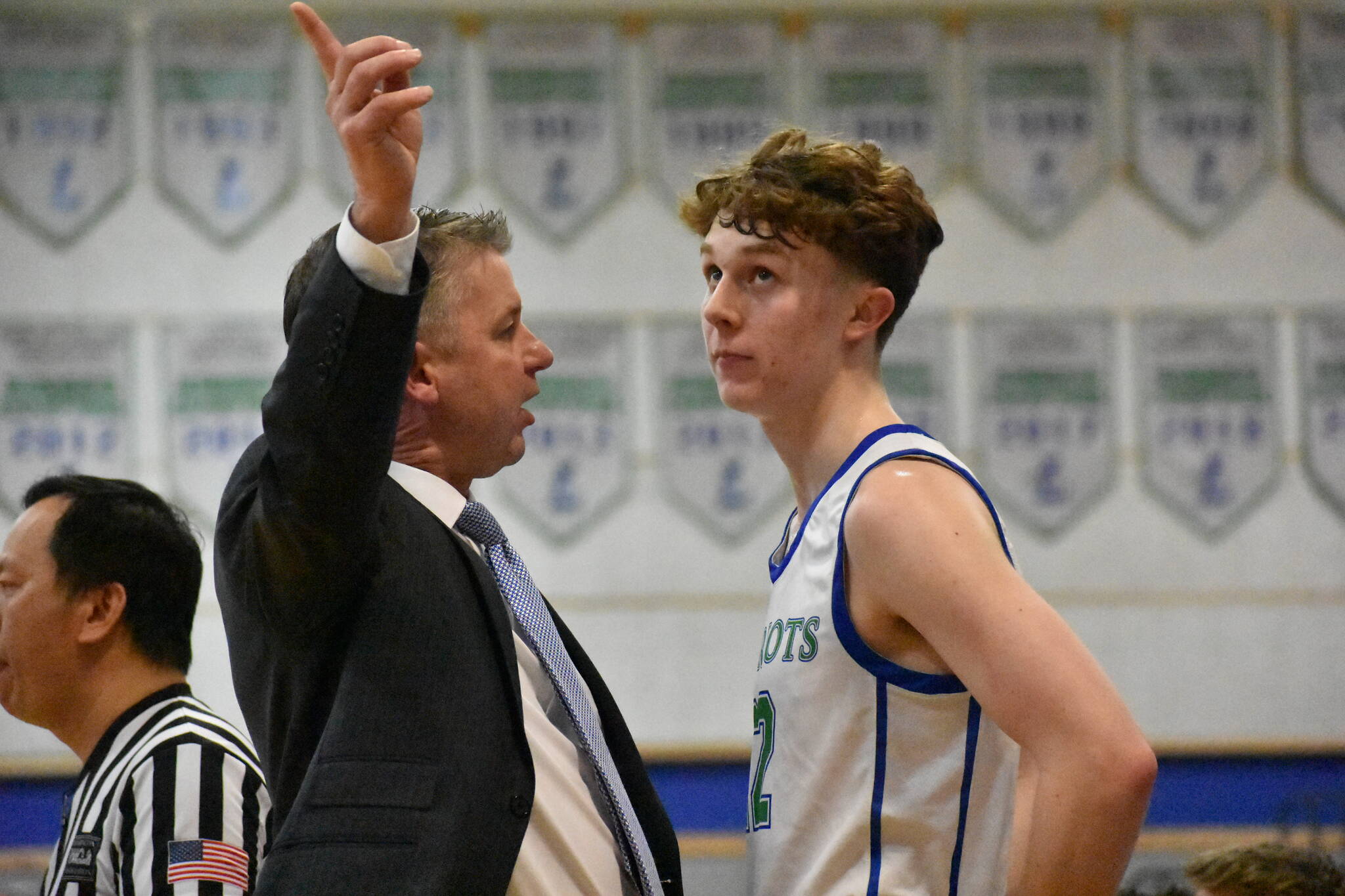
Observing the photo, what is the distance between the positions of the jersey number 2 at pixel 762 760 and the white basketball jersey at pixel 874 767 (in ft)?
0.10

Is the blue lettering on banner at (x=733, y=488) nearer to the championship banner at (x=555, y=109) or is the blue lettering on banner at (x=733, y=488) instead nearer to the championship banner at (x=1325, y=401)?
the championship banner at (x=555, y=109)

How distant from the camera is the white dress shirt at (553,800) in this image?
1.40 metres

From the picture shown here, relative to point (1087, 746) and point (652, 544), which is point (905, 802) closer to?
point (1087, 746)

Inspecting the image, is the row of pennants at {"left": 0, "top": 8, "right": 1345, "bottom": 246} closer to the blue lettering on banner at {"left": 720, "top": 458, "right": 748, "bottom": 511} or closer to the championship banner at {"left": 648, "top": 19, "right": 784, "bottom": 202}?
the championship banner at {"left": 648, "top": 19, "right": 784, "bottom": 202}

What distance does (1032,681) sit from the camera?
123cm

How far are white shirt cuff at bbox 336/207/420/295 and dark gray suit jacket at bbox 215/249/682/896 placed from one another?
0.01m

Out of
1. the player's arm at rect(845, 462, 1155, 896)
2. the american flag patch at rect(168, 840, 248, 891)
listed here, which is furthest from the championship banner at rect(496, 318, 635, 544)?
the player's arm at rect(845, 462, 1155, 896)

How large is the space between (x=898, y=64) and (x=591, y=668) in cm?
495

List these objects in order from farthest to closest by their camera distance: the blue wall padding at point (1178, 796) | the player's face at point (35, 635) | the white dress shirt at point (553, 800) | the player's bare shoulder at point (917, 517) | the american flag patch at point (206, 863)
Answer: the blue wall padding at point (1178, 796) → the player's face at point (35, 635) → the american flag patch at point (206, 863) → the white dress shirt at point (553, 800) → the player's bare shoulder at point (917, 517)

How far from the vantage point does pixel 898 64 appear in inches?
237

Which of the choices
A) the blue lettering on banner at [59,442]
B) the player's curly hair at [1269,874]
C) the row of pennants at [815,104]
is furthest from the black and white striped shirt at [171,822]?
the row of pennants at [815,104]

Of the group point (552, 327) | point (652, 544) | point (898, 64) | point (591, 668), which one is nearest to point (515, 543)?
point (652, 544)

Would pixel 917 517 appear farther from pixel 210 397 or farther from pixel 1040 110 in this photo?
pixel 1040 110

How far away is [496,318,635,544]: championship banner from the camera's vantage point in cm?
579
